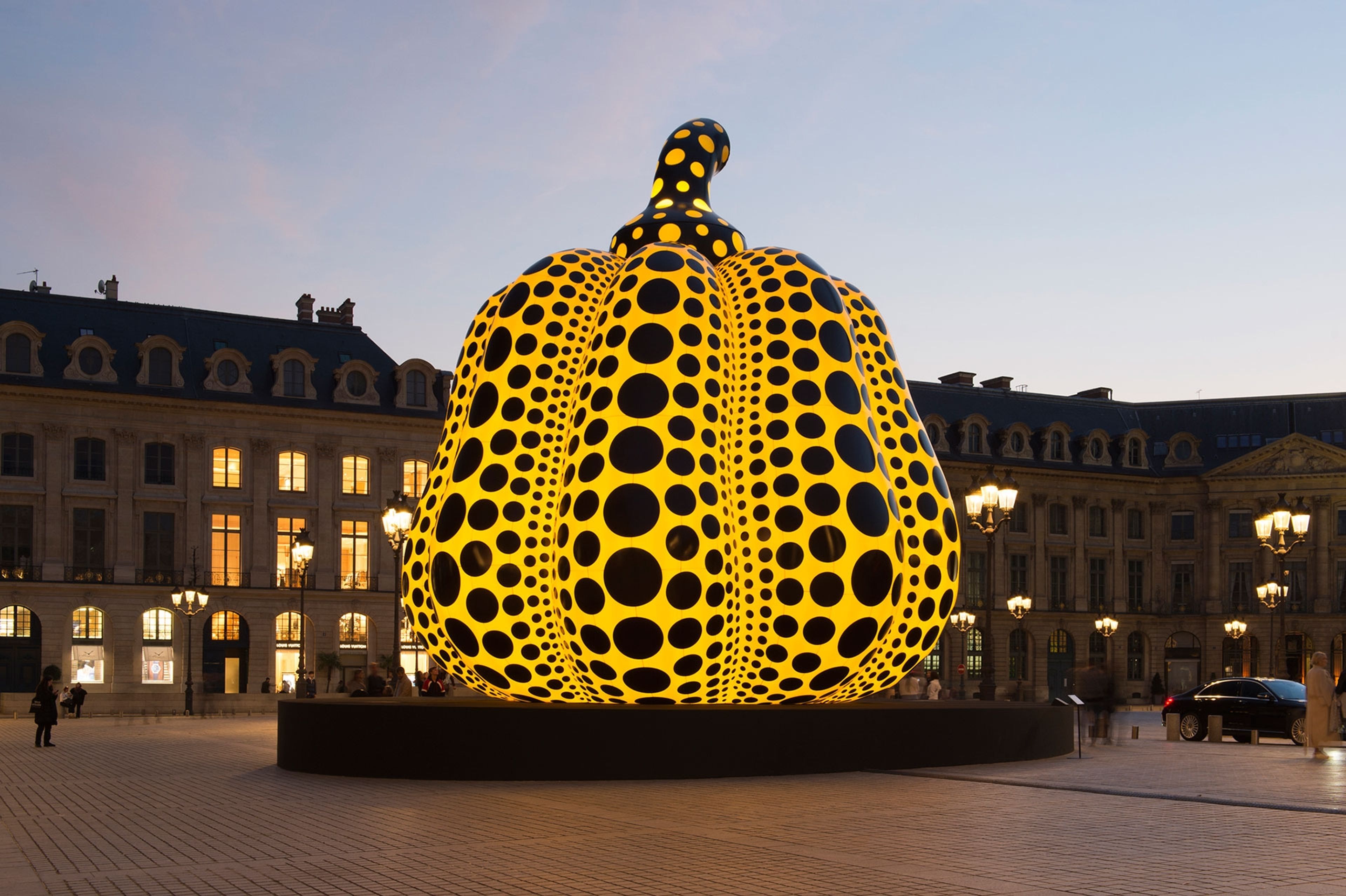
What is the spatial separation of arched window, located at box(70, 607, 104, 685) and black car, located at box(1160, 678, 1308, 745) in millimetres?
43854

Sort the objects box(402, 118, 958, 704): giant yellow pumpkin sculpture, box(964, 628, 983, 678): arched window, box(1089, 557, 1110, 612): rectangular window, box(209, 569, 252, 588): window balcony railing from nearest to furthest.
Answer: box(402, 118, 958, 704): giant yellow pumpkin sculpture < box(209, 569, 252, 588): window balcony railing < box(964, 628, 983, 678): arched window < box(1089, 557, 1110, 612): rectangular window

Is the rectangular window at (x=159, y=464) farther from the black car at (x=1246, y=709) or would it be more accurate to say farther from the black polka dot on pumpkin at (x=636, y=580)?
the black polka dot on pumpkin at (x=636, y=580)

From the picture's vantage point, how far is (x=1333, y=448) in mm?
78562

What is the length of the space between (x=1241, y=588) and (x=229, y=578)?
166ft

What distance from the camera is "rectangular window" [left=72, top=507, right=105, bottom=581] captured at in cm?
6172

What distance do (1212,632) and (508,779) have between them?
7201 cm

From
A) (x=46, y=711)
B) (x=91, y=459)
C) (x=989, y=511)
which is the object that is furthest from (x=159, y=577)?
(x=989, y=511)

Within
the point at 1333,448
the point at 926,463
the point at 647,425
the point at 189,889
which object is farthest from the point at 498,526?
the point at 1333,448

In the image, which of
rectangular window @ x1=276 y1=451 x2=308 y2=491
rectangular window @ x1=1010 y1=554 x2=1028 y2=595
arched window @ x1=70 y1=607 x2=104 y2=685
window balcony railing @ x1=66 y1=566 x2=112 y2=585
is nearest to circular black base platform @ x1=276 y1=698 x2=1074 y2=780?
arched window @ x1=70 y1=607 x2=104 y2=685

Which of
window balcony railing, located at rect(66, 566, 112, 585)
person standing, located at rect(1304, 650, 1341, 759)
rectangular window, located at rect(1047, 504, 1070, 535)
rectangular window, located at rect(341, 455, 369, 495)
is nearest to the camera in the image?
person standing, located at rect(1304, 650, 1341, 759)

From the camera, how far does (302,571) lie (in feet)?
152

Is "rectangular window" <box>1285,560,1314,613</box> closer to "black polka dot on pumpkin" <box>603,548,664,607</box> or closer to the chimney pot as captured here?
the chimney pot

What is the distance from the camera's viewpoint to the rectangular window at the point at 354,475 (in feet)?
219

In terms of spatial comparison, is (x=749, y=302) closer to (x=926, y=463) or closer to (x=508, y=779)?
(x=926, y=463)
